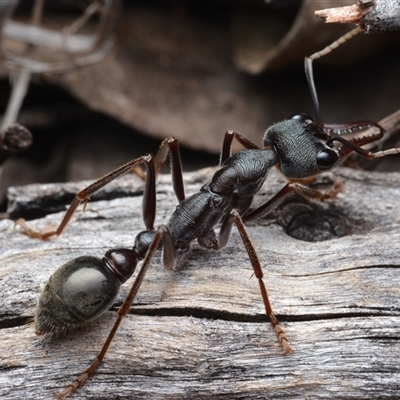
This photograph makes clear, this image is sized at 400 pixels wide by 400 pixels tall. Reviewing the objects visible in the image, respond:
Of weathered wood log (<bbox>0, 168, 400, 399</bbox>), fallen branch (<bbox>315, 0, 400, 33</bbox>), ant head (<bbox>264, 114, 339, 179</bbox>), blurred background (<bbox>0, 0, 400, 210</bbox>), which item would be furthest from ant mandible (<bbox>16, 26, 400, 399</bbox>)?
blurred background (<bbox>0, 0, 400, 210</bbox>)

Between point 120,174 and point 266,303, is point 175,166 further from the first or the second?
point 266,303

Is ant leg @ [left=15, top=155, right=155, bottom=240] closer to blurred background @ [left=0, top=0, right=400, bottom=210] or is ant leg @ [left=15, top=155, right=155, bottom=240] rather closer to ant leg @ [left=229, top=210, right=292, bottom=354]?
ant leg @ [left=229, top=210, right=292, bottom=354]

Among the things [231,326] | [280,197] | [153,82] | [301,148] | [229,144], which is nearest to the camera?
[231,326]

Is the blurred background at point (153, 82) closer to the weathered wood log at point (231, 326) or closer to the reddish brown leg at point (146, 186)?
the reddish brown leg at point (146, 186)

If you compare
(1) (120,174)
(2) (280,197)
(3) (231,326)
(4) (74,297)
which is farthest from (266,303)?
(1) (120,174)

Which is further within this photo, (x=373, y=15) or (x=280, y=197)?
(x=280, y=197)
